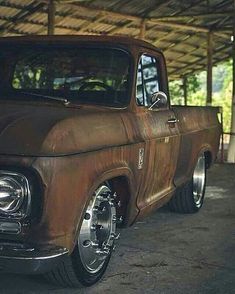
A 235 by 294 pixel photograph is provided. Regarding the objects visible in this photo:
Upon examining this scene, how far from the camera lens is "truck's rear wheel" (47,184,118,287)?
139 inches

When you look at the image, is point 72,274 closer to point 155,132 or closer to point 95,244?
point 95,244

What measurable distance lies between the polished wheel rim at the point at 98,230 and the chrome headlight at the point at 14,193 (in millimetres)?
605

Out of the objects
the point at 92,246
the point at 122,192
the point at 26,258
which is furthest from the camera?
the point at 122,192

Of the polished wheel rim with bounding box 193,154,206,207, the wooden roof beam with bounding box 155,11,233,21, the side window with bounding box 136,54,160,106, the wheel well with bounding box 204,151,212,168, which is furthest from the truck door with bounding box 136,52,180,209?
the wooden roof beam with bounding box 155,11,233,21

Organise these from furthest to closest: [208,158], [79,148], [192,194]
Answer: [208,158] < [192,194] < [79,148]

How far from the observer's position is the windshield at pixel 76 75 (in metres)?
4.21

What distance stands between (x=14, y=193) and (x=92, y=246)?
89cm

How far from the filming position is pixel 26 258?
2.95 metres

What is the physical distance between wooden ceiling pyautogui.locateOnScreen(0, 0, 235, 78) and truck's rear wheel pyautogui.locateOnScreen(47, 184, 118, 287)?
32.3ft

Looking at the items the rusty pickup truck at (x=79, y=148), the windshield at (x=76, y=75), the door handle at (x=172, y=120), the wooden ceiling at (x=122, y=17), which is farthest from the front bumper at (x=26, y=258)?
the wooden ceiling at (x=122, y=17)

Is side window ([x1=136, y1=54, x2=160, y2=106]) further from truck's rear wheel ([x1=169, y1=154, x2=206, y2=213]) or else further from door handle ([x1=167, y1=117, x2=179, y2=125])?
truck's rear wheel ([x1=169, y1=154, x2=206, y2=213])

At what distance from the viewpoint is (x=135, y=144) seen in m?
3.95

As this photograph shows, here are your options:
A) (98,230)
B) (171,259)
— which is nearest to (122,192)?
(98,230)

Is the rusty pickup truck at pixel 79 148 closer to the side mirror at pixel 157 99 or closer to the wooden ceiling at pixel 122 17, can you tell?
the side mirror at pixel 157 99
